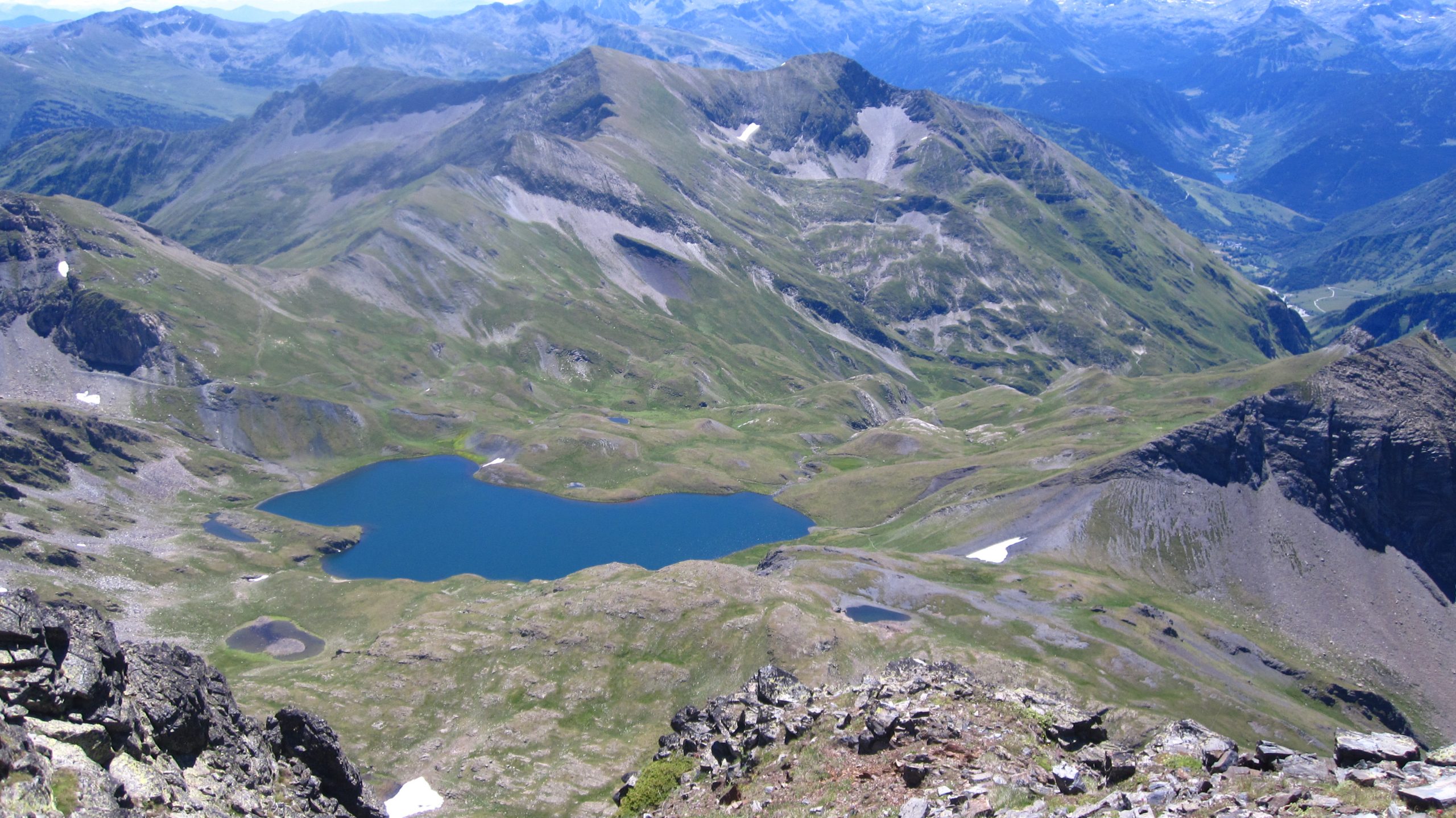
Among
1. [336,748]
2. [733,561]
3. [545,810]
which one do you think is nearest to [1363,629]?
[733,561]

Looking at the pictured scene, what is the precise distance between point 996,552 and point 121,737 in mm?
162284

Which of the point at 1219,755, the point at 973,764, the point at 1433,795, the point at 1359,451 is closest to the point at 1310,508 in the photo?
the point at 1359,451

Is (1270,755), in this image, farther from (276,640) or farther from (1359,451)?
(1359,451)

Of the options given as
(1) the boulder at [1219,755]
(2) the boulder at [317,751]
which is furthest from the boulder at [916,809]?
(2) the boulder at [317,751]

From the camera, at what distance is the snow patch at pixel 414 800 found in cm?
8375

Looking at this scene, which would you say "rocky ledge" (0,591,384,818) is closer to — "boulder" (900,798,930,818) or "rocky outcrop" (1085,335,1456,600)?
"boulder" (900,798,930,818)

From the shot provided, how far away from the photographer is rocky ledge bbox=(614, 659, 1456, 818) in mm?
31281

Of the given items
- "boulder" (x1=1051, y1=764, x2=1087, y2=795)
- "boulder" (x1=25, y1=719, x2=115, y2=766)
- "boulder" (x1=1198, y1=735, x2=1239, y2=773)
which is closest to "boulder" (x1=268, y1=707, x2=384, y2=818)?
"boulder" (x1=25, y1=719, x2=115, y2=766)

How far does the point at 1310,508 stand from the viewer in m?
176

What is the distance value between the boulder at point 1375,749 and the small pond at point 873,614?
108 metres

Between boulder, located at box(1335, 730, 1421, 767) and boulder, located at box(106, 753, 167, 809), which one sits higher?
boulder, located at box(1335, 730, 1421, 767)

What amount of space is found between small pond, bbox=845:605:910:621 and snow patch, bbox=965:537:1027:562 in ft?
118

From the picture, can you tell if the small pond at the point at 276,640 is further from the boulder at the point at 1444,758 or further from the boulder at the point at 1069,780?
the boulder at the point at 1444,758

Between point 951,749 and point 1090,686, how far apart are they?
8864cm
